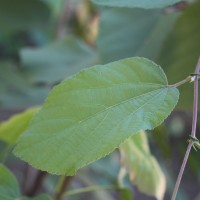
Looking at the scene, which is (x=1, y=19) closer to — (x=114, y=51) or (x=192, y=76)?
(x=114, y=51)

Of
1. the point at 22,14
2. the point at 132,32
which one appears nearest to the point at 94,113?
the point at 132,32

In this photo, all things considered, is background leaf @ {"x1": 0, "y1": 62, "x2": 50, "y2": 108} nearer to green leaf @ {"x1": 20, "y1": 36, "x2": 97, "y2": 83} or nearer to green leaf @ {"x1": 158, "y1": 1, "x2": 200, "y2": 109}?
green leaf @ {"x1": 20, "y1": 36, "x2": 97, "y2": 83}

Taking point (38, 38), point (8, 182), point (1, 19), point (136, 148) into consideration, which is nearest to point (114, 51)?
point (136, 148)

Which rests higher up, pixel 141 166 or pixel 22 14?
pixel 141 166

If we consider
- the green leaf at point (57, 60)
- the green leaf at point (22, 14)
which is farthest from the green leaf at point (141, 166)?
→ the green leaf at point (22, 14)

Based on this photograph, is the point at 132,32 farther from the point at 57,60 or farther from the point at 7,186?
the point at 7,186

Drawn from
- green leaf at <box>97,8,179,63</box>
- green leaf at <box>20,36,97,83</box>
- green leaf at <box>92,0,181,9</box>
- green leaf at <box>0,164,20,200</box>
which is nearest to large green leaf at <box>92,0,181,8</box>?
green leaf at <box>92,0,181,9</box>

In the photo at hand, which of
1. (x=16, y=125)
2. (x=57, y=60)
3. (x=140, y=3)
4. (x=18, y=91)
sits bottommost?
(x=18, y=91)
